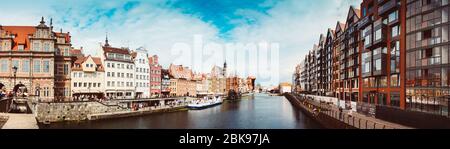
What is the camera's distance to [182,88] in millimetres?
83562

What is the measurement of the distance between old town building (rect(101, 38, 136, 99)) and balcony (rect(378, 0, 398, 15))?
158 ft

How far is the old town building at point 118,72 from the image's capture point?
52.8 m

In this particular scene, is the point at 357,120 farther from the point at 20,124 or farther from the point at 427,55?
the point at 20,124

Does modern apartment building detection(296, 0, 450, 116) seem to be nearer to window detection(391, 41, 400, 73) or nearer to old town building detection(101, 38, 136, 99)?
window detection(391, 41, 400, 73)

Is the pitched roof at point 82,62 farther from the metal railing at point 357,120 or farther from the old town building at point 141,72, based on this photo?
the metal railing at point 357,120

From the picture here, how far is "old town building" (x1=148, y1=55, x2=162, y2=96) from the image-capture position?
6512cm

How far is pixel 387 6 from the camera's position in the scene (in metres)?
30.4

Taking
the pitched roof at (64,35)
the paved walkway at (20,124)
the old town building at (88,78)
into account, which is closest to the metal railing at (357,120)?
the paved walkway at (20,124)

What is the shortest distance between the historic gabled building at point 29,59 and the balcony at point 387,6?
4992 centimetres

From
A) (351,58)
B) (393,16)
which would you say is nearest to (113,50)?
(351,58)

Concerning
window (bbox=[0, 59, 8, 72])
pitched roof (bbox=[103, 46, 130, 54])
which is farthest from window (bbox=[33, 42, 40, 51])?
pitched roof (bbox=[103, 46, 130, 54])

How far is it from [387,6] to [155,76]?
177ft
